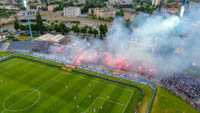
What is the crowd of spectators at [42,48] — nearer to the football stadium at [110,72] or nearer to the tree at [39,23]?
the football stadium at [110,72]

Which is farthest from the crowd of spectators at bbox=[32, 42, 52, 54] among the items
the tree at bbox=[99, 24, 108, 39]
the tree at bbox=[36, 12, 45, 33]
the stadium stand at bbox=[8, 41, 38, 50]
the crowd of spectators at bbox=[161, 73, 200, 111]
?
the crowd of spectators at bbox=[161, 73, 200, 111]

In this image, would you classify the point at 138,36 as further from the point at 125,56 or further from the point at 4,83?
the point at 4,83

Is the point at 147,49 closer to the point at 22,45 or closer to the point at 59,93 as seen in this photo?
the point at 59,93

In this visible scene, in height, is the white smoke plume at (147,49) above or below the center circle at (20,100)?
above

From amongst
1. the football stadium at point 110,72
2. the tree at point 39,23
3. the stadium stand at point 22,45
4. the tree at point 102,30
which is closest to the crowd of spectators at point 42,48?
the football stadium at point 110,72

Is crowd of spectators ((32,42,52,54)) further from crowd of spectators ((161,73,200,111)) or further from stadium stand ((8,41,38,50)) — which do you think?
crowd of spectators ((161,73,200,111))

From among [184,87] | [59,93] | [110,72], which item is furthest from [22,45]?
[184,87]
